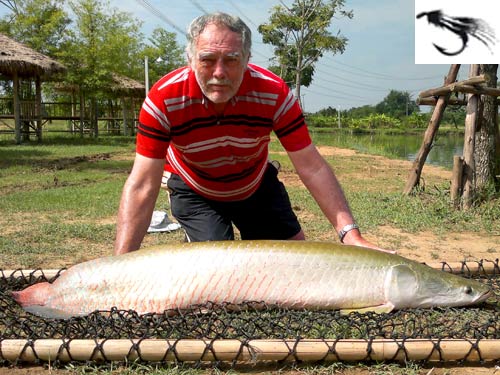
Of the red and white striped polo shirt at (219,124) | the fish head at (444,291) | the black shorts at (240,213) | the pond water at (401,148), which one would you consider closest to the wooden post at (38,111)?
the pond water at (401,148)

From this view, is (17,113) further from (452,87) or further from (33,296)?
(33,296)

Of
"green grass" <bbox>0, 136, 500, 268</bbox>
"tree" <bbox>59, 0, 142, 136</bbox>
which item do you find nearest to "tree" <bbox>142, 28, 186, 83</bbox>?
"tree" <bbox>59, 0, 142, 136</bbox>

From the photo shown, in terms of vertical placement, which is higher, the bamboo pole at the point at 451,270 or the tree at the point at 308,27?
the tree at the point at 308,27

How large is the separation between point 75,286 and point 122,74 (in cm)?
2926

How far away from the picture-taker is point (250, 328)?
265cm

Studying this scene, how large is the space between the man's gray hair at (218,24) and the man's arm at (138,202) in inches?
29.1

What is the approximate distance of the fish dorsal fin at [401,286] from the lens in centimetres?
281

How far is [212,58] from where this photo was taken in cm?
298

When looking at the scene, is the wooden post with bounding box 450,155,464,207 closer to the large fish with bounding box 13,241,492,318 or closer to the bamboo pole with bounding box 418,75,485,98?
the bamboo pole with bounding box 418,75,485,98

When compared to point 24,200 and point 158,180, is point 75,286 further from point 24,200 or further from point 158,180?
point 24,200

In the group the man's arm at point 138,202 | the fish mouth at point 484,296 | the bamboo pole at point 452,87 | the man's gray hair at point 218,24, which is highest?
the bamboo pole at point 452,87

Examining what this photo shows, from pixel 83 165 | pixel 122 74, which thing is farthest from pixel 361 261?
pixel 122 74

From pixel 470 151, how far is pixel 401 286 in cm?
516

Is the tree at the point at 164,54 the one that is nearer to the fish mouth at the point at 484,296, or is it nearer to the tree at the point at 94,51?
the tree at the point at 94,51
